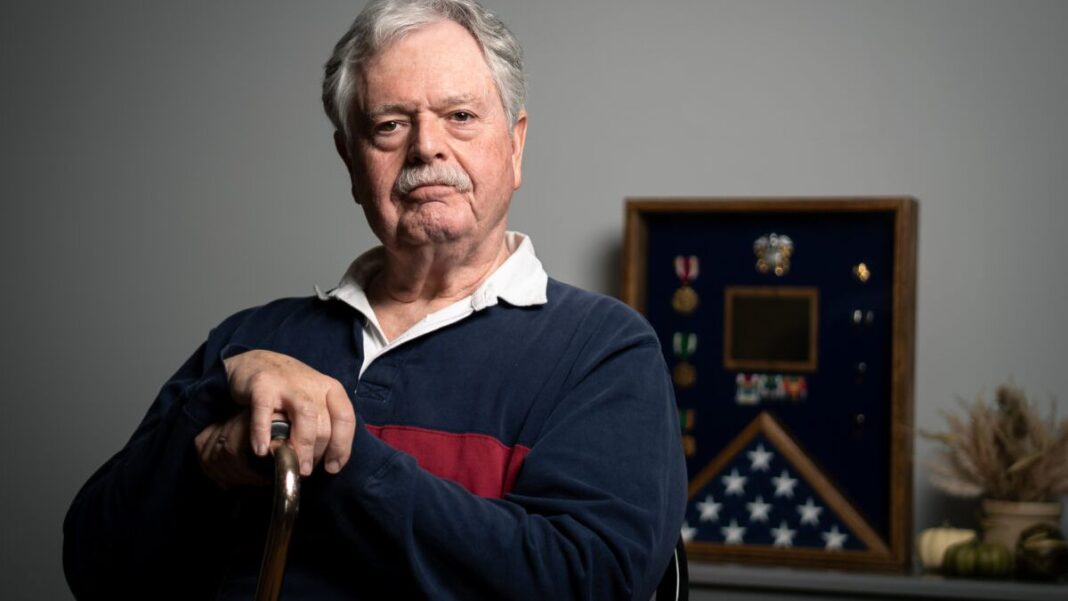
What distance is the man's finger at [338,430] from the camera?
1.12 meters

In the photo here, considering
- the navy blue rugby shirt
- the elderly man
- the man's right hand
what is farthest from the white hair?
the man's right hand

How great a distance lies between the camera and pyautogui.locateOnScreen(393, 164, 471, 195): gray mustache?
1.47 m

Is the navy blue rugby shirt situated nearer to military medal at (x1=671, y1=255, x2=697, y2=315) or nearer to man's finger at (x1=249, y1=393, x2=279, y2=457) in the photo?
man's finger at (x1=249, y1=393, x2=279, y2=457)

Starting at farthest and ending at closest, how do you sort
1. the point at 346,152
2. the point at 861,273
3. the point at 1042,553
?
the point at 861,273 → the point at 1042,553 → the point at 346,152

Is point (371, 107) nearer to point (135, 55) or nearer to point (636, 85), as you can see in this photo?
point (636, 85)

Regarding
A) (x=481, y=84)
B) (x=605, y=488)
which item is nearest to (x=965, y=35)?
(x=481, y=84)

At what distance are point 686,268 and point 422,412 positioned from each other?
1.23 metres

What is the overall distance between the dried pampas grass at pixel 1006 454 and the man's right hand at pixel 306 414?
1.49m

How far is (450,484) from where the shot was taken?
3.90 ft

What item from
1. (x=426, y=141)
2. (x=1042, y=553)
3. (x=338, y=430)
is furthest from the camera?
(x=1042, y=553)

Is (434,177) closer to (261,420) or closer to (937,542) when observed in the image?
(261,420)

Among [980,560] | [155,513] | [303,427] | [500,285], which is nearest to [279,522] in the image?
[303,427]

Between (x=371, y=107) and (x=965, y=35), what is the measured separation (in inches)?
57.5

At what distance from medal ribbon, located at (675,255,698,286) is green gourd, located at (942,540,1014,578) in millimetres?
675
